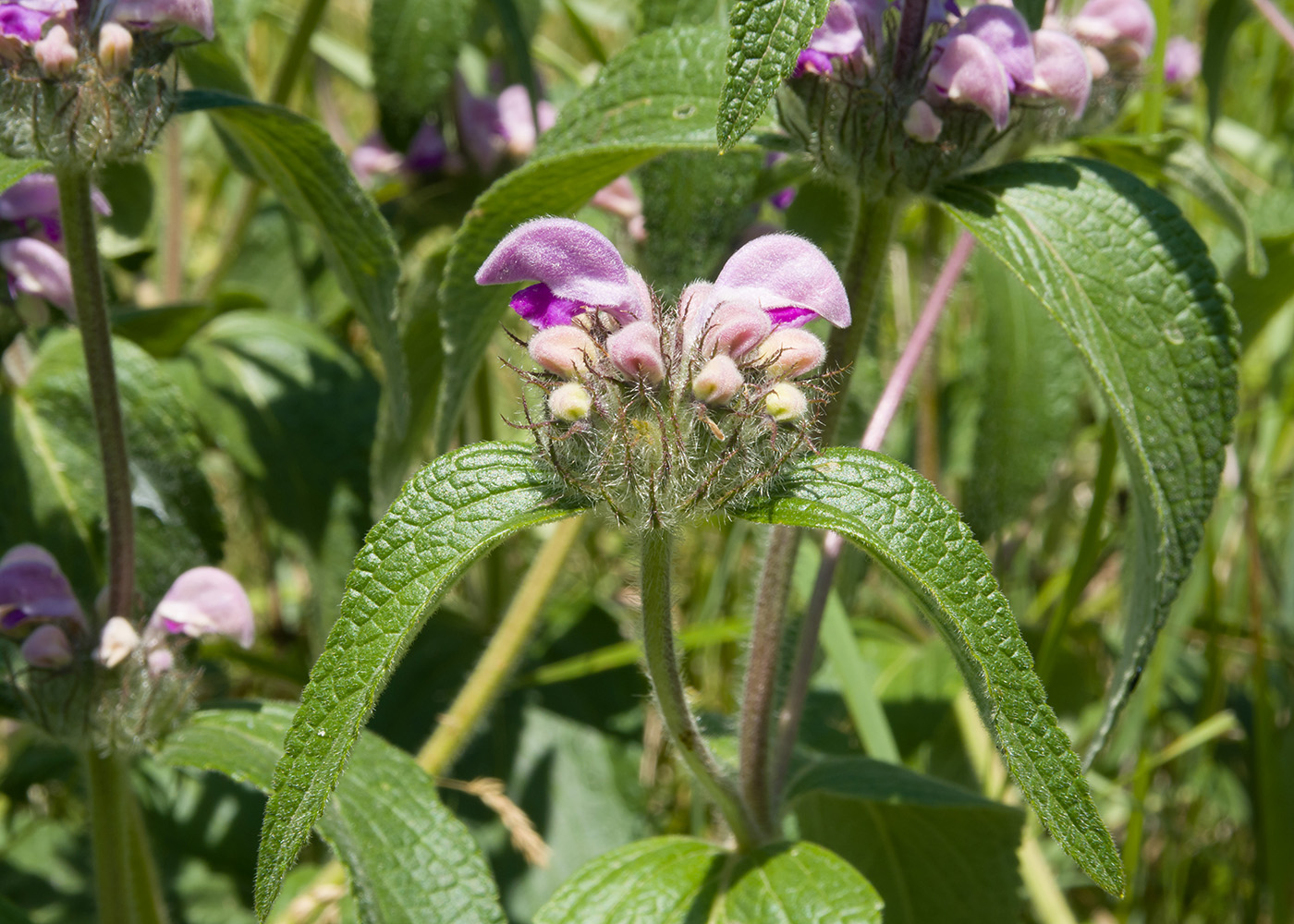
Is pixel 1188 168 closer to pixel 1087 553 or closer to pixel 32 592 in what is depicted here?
pixel 1087 553

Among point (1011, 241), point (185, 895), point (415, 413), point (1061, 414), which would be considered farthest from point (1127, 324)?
point (185, 895)

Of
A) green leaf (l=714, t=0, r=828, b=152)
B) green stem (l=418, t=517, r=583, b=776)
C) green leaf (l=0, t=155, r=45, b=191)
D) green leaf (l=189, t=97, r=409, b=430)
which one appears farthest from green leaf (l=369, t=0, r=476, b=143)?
green leaf (l=714, t=0, r=828, b=152)

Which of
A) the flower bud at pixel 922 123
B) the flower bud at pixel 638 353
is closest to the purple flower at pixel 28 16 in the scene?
the flower bud at pixel 638 353

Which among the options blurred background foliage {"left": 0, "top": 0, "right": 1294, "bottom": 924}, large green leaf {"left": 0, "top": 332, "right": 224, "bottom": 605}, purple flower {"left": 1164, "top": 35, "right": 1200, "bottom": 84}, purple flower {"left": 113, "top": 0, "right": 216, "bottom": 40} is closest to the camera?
purple flower {"left": 113, "top": 0, "right": 216, "bottom": 40}

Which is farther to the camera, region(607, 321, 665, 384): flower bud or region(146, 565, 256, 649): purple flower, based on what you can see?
region(146, 565, 256, 649): purple flower

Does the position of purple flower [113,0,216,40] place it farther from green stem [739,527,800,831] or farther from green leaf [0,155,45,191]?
green stem [739,527,800,831]

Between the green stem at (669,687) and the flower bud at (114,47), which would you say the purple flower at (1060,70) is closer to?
the green stem at (669,687)

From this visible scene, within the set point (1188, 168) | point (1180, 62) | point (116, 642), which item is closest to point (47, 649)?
point (116, 642)

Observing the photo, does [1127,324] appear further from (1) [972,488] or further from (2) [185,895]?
(2) [185,895]
